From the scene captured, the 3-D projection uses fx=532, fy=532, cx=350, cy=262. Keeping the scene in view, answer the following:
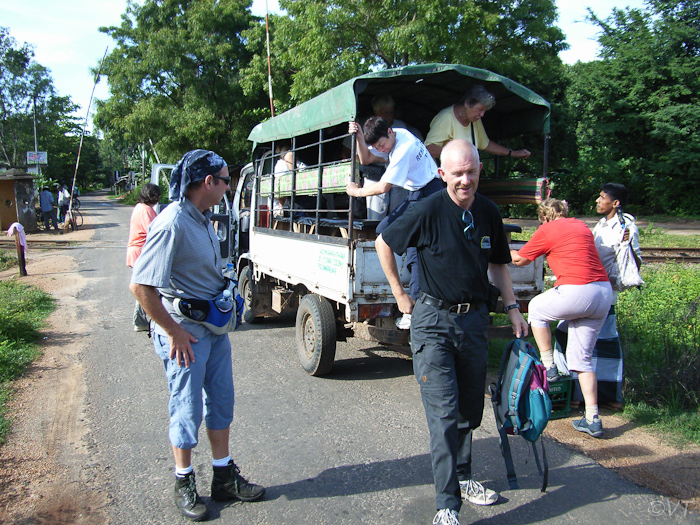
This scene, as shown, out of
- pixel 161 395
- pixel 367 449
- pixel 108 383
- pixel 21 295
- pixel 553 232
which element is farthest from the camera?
pixel 21 295

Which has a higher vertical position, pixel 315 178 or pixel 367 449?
pixel 315 178

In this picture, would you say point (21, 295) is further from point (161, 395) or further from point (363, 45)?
point (363, 45)

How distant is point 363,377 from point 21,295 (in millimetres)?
6602

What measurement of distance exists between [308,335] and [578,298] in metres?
2.66

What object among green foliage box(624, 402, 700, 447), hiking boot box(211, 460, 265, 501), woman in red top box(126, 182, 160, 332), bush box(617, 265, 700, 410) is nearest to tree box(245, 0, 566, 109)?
woman in red top box(126, 182, 160, 332)

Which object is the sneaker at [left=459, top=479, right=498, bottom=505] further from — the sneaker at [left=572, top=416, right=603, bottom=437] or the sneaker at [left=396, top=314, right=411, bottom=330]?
the sneaker at [left=396, top=314, right=411, bottom=330]

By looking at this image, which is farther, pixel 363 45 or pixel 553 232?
pixel 363 45

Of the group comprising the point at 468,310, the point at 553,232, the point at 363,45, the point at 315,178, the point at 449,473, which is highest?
the point at 363,45

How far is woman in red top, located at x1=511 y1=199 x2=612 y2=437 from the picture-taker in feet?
13.3

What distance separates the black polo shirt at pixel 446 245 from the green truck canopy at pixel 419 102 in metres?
2.10

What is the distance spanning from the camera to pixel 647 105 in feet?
79.9

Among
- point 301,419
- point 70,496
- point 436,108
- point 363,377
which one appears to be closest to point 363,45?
point 436,108

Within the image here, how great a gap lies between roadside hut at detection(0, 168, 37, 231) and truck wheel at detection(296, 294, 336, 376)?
18.4 metres

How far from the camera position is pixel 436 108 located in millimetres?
6742
